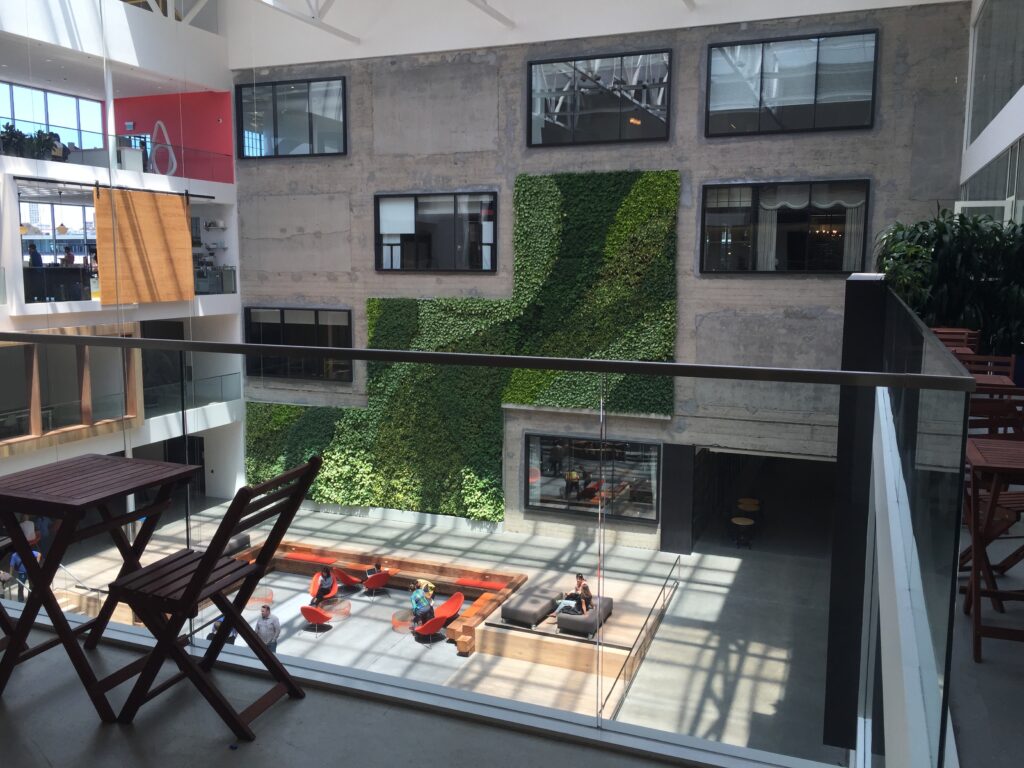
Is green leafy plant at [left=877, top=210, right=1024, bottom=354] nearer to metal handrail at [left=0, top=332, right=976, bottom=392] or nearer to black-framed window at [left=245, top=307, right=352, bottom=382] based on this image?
metal handrail at [left=0, top=332, right=976, bottom=392]

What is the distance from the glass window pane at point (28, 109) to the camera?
13.3m

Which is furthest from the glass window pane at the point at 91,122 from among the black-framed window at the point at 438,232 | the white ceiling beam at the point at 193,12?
the black-framed window at the point at 438,232

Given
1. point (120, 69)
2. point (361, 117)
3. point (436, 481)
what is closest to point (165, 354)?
point (436, 481)

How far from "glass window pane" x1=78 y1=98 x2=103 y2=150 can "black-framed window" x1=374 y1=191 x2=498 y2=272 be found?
4.60 meters

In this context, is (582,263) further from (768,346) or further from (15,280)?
(15,280)

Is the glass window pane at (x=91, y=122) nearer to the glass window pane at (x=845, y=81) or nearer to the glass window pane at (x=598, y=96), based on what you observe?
the glass window pane at (x=598, y=96)

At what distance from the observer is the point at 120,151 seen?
1489cm

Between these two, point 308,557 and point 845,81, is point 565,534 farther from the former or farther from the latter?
point 845,81

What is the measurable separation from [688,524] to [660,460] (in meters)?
0.19

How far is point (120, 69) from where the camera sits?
15.3m

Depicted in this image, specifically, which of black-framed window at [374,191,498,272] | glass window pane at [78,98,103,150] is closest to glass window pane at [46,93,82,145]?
glass window pane at [78,98,103,150]

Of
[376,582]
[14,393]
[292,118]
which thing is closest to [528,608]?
[376,582]

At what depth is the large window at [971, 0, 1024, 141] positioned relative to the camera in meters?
7.71

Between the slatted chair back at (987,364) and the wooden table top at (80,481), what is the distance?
4240mm
